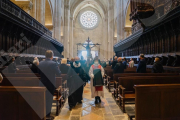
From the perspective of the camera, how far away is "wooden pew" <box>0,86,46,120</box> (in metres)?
2.74

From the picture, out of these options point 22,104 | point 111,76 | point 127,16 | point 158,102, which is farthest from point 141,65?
point 127,16

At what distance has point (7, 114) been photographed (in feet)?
9.08

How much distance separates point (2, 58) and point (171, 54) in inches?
275

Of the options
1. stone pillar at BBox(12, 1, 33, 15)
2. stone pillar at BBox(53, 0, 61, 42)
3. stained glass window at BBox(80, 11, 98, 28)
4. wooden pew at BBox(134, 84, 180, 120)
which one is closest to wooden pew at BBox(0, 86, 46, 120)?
wooden pew at BBox(134, 84, 180, 120)

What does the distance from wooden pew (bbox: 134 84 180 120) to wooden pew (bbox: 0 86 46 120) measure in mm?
1808

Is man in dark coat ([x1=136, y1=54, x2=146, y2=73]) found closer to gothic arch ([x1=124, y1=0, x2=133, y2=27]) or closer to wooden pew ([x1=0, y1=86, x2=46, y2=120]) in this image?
wooden pew ([x1=0, y1=86, x2=46, y2=120])

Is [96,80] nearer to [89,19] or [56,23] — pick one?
[56,23]

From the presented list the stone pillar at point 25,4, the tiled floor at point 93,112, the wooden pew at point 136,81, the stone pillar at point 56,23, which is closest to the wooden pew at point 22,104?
the tiled floor at point 93,112

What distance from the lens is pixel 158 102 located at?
10.1ft

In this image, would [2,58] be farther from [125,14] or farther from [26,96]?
[125,14]

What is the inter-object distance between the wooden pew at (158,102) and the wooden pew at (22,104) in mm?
1808

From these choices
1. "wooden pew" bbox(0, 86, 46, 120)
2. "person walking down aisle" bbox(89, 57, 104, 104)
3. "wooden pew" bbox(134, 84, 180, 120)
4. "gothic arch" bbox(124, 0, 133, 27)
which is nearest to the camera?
"wooden pew" bbox(0, 86, 46, 120)

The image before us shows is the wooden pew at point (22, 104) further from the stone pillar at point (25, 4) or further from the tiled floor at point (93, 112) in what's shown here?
the stone pillar at point (25, 4)

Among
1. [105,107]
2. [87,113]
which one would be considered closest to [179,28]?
[105,107]
